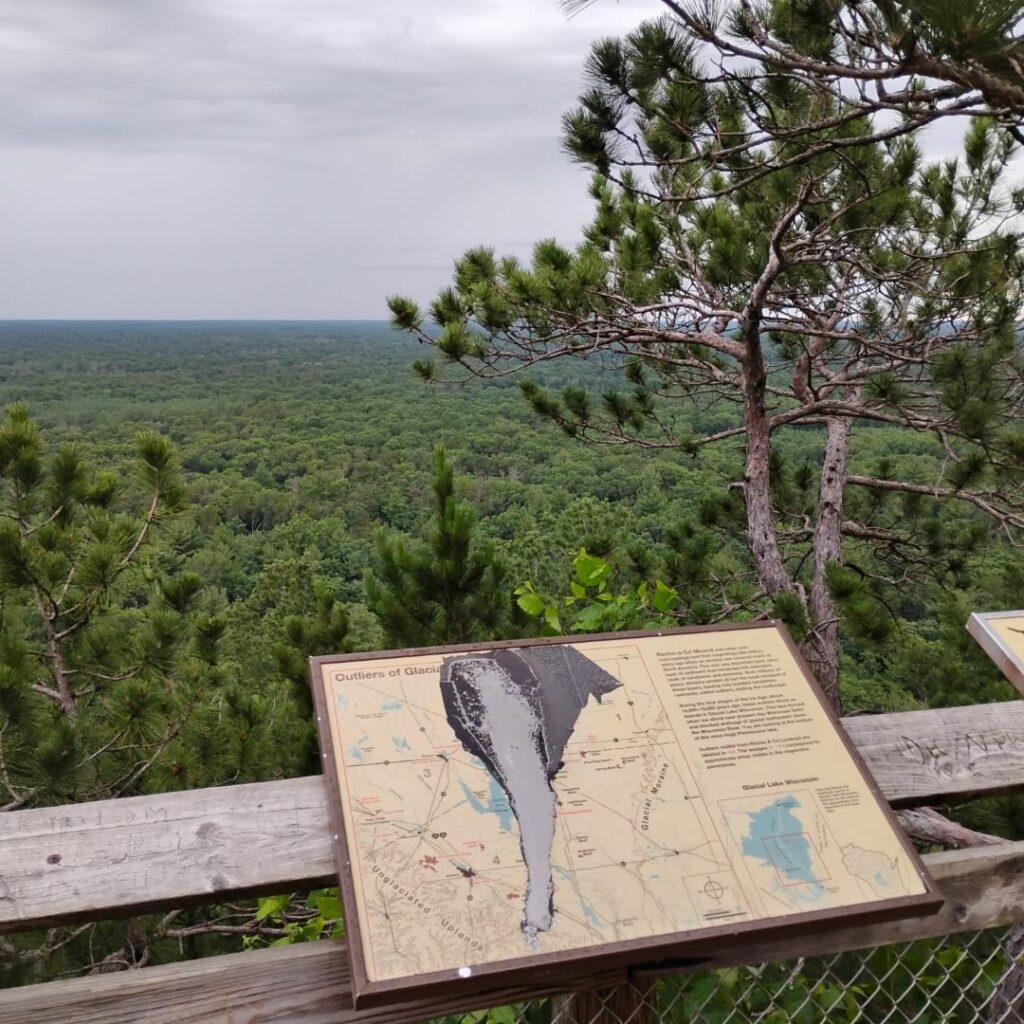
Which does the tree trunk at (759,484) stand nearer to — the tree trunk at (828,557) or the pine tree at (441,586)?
the tree trunk at (828,557)

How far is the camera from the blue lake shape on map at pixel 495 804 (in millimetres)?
1040

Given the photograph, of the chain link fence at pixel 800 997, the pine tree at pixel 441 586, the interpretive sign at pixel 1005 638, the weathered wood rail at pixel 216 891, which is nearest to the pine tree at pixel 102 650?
the pine tree at pixel 441 586

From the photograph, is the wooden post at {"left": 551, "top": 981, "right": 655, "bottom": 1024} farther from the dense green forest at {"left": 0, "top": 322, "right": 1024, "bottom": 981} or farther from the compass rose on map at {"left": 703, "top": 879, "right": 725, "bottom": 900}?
the dense green forest at {"left": 0, "top": 322, "right": 1024, "bottom": 981}

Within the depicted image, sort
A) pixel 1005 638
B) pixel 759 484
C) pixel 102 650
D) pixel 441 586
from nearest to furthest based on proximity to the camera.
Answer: pixel 1005 638 → pixel 441 586 → pixel 102 650 → pixel 759 484

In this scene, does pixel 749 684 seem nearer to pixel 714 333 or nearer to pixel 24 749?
pixel 24 749

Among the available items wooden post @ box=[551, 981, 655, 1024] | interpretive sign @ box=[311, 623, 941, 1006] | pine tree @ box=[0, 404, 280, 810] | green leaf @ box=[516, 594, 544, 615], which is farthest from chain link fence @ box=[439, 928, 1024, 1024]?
pine tree @ box=[0, 404, 280, 810]

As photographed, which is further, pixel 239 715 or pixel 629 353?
pixel 629 353

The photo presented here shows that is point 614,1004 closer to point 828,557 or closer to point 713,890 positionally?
point 713,890

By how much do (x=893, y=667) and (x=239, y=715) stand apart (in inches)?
227

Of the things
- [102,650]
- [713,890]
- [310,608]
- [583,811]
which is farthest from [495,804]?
[310,608]

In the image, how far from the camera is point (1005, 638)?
4.63ft

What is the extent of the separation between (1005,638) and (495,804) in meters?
0.88

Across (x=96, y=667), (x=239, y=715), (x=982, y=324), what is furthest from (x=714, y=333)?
(x=96, y=667)

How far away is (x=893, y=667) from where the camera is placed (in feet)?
24.0
